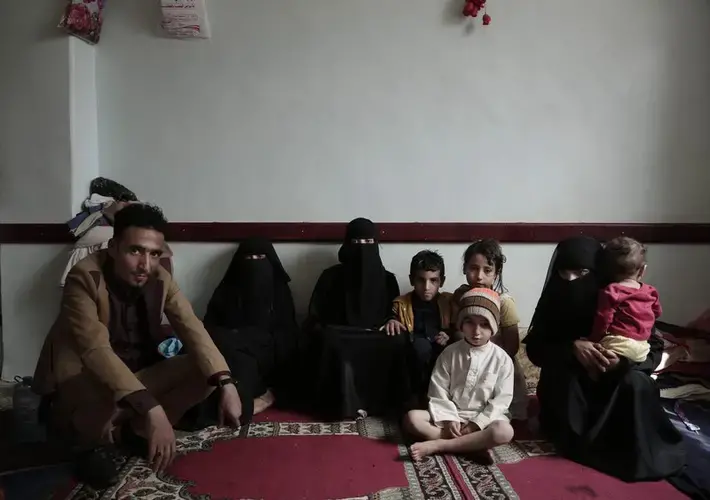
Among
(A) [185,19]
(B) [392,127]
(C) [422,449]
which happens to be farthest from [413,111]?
(C) [422,449]

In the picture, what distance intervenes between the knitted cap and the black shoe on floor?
1.48m

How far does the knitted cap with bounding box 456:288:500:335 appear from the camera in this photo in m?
2.47

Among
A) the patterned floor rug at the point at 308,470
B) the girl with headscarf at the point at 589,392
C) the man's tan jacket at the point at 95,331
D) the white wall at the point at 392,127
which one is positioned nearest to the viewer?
the man's tan jacket at the point at 95,331

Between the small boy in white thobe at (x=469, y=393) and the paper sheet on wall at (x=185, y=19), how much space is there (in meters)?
2.17

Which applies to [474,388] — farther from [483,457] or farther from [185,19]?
[185,19]

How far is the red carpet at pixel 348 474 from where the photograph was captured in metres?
2.09

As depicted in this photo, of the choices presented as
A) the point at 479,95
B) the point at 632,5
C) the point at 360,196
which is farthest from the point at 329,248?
the point at 632,5

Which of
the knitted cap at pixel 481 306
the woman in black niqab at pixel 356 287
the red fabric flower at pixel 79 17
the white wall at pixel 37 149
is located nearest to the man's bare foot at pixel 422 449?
the knitted cap at pixel 481 306

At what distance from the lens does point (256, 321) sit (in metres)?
3.20

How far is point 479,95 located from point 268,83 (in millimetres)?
1230

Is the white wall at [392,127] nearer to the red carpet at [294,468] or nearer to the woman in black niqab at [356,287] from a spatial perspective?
the woman in black niqab at [356,287]

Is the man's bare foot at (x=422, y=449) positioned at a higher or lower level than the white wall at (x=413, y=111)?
lower

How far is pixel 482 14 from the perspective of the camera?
134 inches

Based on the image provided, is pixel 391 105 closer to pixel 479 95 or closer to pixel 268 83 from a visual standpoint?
pixel 479 95
